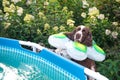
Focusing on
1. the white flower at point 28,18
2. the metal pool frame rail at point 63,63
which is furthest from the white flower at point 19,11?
the metal pool frame rail at point 63,63

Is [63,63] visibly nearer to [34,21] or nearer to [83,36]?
[83,36]

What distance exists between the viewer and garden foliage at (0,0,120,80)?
5.07m

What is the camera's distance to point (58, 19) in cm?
532

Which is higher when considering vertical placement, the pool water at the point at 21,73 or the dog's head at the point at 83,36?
the dog's head at the point at 83,36

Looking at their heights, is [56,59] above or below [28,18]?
below

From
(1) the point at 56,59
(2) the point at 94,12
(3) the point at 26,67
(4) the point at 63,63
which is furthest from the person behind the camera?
(2) the point at 94,12

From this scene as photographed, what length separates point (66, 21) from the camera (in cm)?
533

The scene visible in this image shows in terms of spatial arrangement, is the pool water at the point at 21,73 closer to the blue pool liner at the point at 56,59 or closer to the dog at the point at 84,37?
the blue pool liner at the point at 56,59

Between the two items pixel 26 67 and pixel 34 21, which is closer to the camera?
pixel 26 67

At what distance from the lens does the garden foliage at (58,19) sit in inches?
200

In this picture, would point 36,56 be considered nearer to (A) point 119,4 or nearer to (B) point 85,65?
(B) point 85,65

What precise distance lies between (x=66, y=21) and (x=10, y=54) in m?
0.94

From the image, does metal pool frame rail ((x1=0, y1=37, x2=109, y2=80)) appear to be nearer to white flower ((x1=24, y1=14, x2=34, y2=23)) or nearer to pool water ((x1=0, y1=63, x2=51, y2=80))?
pool water ((x1=0, y1=63, x2=51, y2=80))

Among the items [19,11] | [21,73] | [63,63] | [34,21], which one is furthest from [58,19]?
[63,63]
